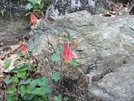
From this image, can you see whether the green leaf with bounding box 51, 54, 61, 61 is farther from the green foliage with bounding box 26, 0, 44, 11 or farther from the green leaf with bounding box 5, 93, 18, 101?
the green foliage with bounding box 26, 0, 44, 11

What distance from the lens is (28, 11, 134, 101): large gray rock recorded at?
166cm

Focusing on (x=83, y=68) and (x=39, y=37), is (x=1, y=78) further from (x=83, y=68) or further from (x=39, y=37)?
(x=83, y=68)

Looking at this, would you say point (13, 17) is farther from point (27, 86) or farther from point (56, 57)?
point (56, 57)

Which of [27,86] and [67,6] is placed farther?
[67,6]

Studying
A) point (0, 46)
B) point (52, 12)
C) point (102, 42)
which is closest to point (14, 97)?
point (102, 42)

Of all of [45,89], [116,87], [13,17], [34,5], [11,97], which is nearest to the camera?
[116,87]

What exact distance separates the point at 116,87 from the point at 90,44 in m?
A: 0.48

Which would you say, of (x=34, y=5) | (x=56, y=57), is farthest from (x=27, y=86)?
(x=34, y=5)

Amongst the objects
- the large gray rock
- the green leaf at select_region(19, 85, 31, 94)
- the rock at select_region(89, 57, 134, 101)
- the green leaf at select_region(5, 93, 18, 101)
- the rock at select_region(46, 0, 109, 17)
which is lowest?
the green leaf at select_region(5, 93, 18, 101)

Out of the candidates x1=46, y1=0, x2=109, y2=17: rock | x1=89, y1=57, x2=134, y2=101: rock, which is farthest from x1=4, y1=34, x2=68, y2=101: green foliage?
x1=46, y1=0, x2=109, y2=17: rock

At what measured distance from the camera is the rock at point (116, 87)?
139cm

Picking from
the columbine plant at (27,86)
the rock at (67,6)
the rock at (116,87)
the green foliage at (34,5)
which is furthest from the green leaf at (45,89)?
the rock at (67,6)

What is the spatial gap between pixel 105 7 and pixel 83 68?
175 cm

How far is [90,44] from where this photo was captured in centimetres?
183
